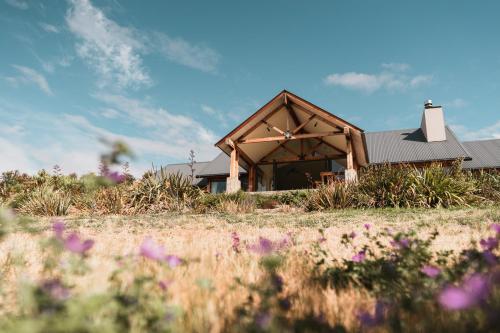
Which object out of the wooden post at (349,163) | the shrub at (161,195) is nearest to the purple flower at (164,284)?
the shrub at (161,195)

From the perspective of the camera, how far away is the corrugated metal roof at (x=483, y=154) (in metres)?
22.2

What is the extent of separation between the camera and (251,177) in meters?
21.9

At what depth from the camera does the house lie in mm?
17500

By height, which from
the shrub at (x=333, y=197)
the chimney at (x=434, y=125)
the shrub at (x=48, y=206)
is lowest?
the shrub at (x=48, y=206)

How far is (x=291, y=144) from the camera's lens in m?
23.1

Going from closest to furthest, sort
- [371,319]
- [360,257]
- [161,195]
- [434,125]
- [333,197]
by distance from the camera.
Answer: [371,319], [360,257], [333,197], [161,195], [434,125]

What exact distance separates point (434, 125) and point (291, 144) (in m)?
Answer: 9.95

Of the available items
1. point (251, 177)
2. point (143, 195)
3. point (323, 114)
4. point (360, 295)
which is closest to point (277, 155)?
point (251, 177)

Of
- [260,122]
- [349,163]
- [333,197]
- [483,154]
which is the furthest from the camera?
[483,154]

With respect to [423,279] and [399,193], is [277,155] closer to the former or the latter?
[399,193]

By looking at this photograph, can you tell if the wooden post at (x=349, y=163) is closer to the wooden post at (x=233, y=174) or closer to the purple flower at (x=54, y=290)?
the wooden post at (x=233, y=174)

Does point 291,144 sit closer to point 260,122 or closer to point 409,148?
point 260,122

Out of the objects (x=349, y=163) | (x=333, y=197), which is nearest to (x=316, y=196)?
(x=333, y=197)

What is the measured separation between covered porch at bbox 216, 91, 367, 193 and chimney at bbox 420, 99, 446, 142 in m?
6.43
